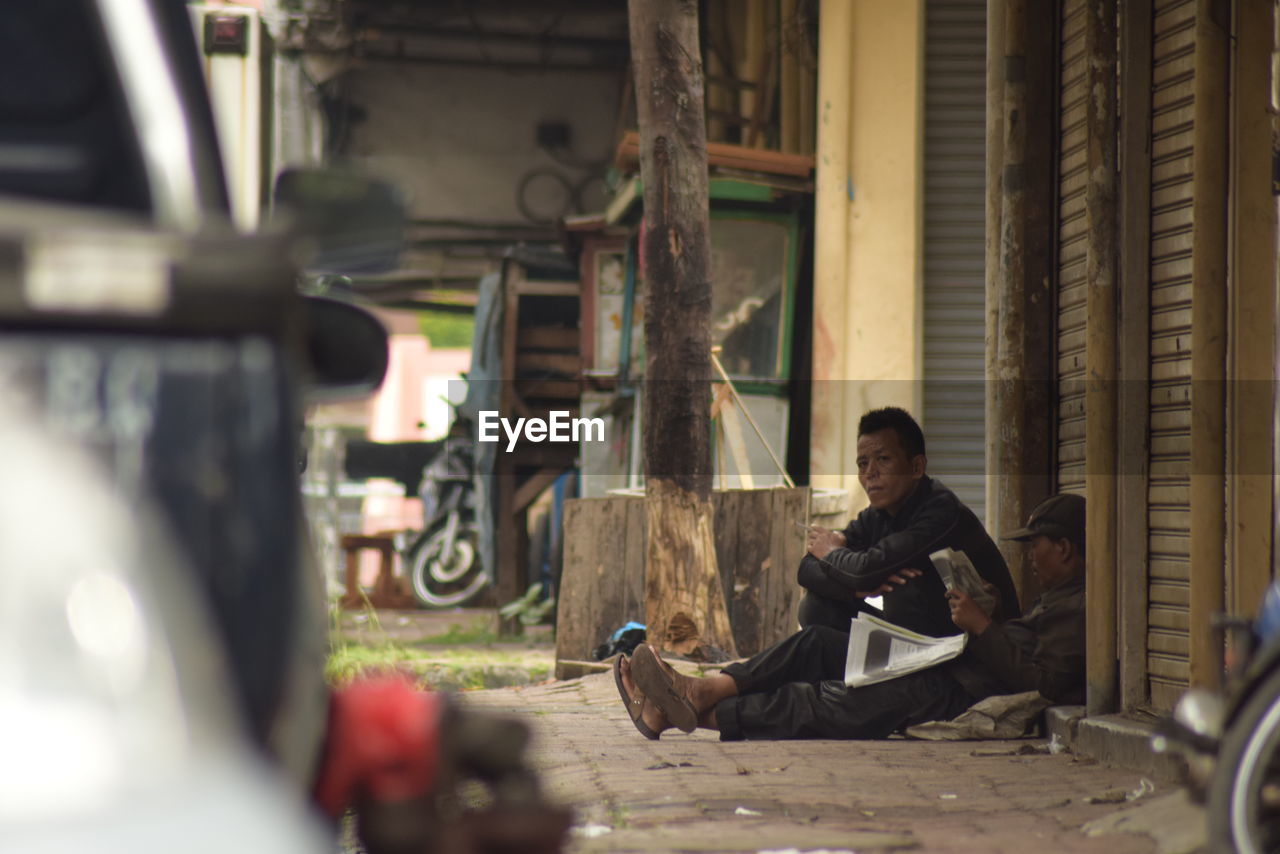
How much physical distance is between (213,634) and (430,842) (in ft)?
1.39

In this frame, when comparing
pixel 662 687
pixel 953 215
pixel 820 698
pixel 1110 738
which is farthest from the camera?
pixel 953 215

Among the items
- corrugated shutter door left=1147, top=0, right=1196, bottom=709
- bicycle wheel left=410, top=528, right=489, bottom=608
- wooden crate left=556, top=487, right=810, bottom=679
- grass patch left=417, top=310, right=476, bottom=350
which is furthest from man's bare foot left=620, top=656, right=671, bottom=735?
grass patch left=417, top=310, right=476, bottom=350

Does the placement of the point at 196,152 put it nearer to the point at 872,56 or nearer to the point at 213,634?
the point at 213,634

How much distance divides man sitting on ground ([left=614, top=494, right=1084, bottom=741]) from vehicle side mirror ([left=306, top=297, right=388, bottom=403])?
13.7ft

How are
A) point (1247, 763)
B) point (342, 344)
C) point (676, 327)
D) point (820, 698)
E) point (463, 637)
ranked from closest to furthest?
point (342, 344)
point (1247, 763)
point (820, 698)
point (676, 327)
point (463, 637)

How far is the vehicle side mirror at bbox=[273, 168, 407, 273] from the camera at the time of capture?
215 cm

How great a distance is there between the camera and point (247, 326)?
1.77 m

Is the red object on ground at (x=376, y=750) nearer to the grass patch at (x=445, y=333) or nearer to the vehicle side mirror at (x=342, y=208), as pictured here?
the vehicle side mirror at (x=342, y=208)

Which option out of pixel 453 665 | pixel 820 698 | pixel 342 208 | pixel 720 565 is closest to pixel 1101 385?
pixel 820 698

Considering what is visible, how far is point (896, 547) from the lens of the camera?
683cm

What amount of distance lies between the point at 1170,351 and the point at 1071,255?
4.60 feet

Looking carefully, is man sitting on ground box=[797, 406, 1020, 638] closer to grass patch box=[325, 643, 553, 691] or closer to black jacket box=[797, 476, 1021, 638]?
black jacket box=[797, 476, 1021, 638]

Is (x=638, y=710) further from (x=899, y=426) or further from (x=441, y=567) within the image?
(x=441, y=567)

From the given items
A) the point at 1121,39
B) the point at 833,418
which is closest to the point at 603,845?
the point at 1121,39
